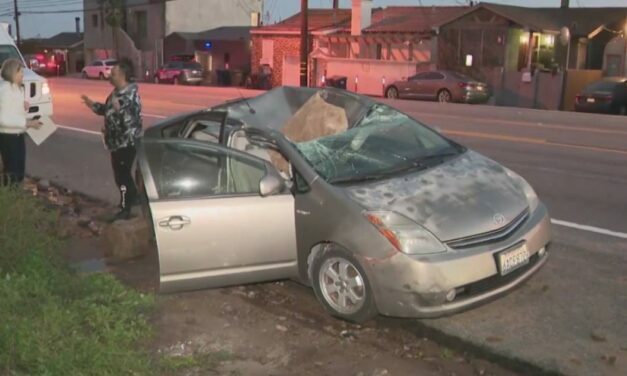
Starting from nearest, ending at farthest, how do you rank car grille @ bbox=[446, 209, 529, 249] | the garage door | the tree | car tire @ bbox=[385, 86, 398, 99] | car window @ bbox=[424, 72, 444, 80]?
1. car grille @ bbox=[446, 209, 529, 249]
2. car window @ bbox=[424, 72, 444, 80]
3. car tire @ bbox=[385, 86, 398, 99]
4. the garage door
5. the tree

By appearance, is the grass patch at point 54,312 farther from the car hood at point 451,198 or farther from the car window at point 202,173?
the car hood at point 451,198

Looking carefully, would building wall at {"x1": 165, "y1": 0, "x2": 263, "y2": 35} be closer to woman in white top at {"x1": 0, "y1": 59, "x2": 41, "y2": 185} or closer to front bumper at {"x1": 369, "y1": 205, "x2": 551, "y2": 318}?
woman in white top at {"x1": 0, "y1": 59, "x2": 41, "y2": 185}

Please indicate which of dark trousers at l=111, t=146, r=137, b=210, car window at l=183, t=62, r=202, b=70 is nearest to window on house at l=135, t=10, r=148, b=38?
car window at l=183, t=62, r=202, b=70

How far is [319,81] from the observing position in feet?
128

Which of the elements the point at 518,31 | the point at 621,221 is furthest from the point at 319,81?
the point at 621,221

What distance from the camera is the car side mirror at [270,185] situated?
4.82 meters

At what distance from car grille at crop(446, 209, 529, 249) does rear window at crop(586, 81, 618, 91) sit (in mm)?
21171

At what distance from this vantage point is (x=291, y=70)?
41.0 metres

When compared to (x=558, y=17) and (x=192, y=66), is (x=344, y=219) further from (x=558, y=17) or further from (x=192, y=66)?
(x=192, y=66)

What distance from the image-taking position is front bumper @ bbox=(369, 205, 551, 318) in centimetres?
436

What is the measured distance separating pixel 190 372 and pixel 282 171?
182cm

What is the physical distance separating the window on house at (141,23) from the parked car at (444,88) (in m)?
31.3

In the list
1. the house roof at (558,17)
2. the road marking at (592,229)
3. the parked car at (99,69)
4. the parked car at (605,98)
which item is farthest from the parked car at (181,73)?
the road marking at (592,229)

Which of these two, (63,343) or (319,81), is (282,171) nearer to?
(63,343)
